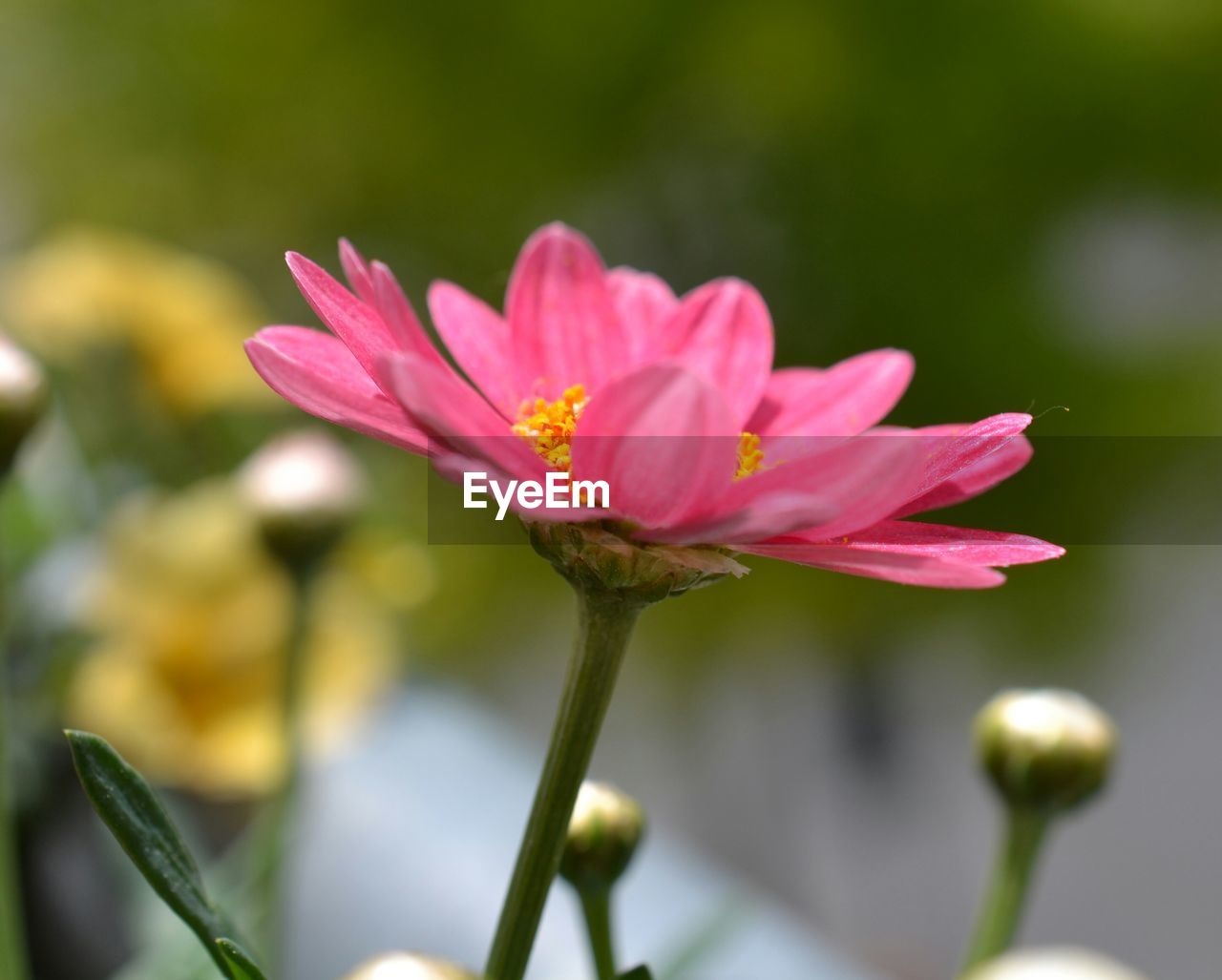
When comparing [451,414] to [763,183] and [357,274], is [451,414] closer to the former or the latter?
[357,274]

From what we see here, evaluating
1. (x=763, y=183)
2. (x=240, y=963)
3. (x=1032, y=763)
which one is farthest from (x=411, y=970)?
(x=763, y=183)

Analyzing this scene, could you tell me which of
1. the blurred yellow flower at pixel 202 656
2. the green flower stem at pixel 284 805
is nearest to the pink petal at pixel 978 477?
the green flower stem at pixel 284 805

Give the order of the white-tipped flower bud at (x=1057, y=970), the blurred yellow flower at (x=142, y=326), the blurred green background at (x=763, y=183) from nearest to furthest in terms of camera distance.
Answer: the white-tipped flower bud at (x=1057, y=970) → the blurred yellow flower at (x=142, y=326) → the blurred green background at (x=763, y=183)

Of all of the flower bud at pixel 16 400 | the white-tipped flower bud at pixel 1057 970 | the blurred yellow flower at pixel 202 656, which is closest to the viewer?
the white-tipped flower bud at pixel 1057 970

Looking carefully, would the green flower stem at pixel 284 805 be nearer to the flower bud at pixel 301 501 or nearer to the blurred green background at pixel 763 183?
the flower bud at pixel 301 501

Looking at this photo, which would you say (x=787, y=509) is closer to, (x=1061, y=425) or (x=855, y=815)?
(x=1061, y=425)
